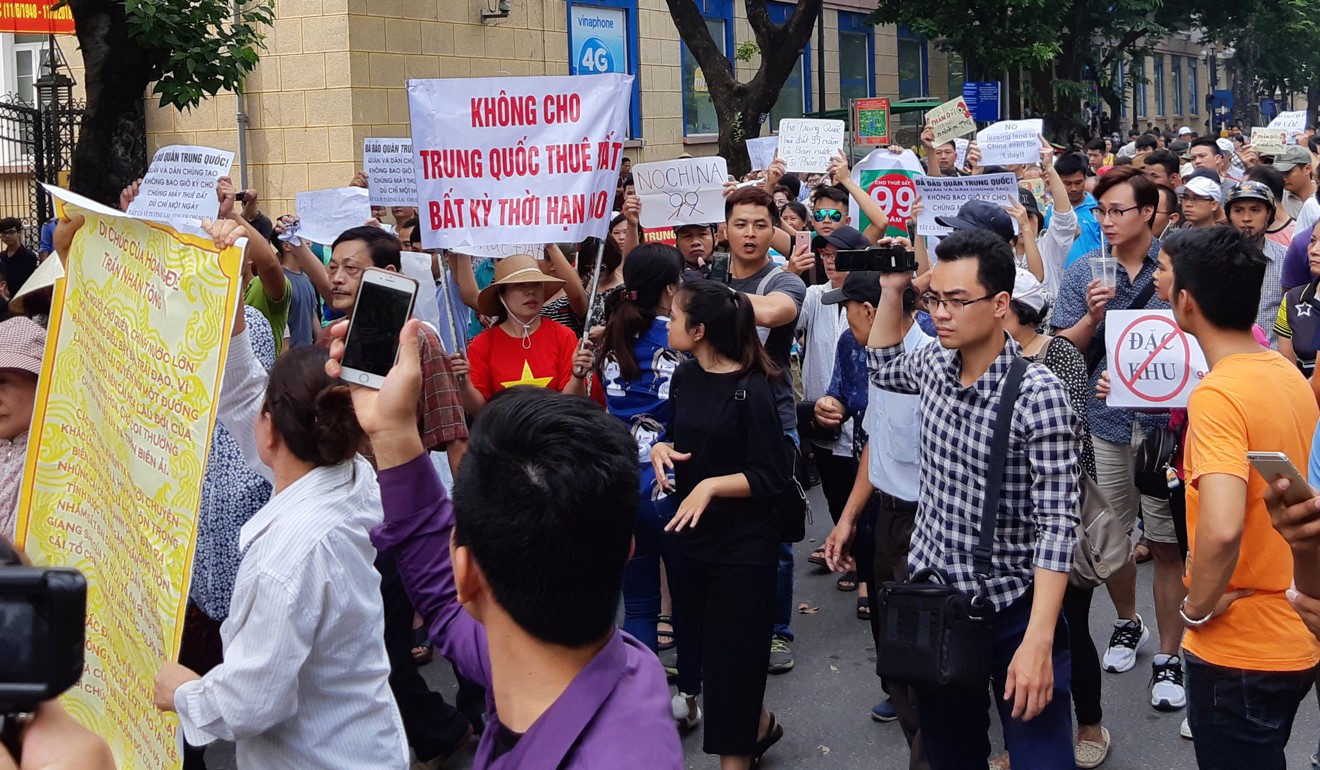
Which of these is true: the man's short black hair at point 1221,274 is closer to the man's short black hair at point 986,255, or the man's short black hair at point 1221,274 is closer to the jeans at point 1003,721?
the man's short black hair at point 986,255

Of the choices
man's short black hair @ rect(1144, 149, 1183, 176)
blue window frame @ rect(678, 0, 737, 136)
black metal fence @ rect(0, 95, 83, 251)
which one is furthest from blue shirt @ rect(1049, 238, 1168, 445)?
blue window frame @ rect(678, 0, 737, 136)

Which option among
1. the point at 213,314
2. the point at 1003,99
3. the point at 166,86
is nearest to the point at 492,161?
the point at 213,314

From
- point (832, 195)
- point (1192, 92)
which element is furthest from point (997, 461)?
point (1192, 92)

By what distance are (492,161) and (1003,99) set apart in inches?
1066

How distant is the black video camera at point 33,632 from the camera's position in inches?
58.1

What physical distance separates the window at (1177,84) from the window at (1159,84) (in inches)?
60.8

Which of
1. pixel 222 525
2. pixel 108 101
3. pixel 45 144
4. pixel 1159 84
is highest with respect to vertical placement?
pixel 1159 84

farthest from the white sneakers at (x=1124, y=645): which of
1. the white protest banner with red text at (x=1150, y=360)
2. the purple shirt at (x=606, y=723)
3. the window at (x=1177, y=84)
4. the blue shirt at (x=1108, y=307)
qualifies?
the window at (x=1177, y=84)

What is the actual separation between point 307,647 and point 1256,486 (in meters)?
2.30

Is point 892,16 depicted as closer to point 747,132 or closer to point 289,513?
point 747,132

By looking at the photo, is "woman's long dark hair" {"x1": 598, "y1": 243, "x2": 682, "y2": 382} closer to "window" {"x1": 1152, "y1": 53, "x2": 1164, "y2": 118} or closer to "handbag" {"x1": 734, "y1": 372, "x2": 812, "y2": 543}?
"handbag" {"x1": 734, "y1": 372, "x2": 812, "y2": 543}

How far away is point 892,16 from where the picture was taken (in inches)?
1160

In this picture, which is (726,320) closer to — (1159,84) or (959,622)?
(959,622)

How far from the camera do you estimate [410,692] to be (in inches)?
205
